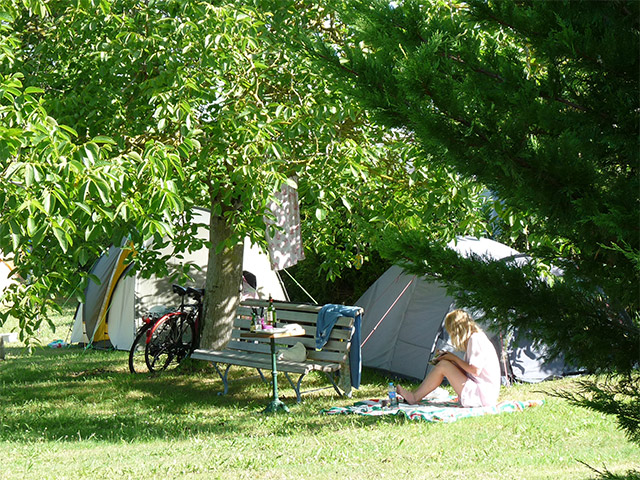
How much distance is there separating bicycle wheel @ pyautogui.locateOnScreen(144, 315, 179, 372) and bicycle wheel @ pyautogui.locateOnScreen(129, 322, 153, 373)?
0.12 metres

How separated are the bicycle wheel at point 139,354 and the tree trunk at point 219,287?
728 mm

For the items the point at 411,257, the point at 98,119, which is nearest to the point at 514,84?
the point at 411,257

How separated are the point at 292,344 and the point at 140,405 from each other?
164cm

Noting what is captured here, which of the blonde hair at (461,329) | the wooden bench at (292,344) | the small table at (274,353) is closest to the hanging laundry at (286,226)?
the wooden bench at (292,344)

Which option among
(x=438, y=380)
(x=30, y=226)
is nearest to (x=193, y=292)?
(x=438, y=380)

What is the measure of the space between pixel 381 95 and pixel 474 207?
4.47 meters

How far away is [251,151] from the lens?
5922 mm

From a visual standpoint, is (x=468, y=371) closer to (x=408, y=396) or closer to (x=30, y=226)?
(x=408, y=396)

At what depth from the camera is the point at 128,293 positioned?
36.5 ft

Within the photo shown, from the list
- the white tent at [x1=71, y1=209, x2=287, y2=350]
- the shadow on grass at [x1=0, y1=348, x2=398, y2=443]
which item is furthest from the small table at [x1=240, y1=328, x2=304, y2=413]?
the white tent at [x1=71, y1=209, x2=287, y2=350]

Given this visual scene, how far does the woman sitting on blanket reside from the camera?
21.1ft

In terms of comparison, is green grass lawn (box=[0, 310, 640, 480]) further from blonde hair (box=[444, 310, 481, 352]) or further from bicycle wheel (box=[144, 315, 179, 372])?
bicycle wheel (box=[144, 315, 179, 372])

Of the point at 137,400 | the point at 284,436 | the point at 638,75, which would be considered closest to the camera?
the point at 638,75

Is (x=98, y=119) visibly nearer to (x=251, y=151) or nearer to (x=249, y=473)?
(x=251, y=151)
